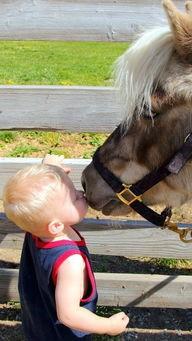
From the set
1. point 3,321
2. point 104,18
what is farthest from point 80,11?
point 3,321

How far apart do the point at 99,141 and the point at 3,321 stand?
249 cm

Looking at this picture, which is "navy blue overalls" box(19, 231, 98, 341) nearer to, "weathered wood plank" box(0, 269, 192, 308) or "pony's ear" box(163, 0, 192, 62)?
"weathered wood plank" box(0, 269, 192, 308)

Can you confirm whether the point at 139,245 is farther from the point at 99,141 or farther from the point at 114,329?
the point at 99,141

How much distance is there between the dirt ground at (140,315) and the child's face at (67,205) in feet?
3.38

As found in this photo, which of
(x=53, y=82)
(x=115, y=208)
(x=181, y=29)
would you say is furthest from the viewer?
(x=53, y=82)

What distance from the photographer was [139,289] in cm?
335

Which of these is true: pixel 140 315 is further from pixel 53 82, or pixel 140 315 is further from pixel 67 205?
pixel 53 82

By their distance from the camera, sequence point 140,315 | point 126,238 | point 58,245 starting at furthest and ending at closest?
A: point 140,315 → point 126,238 → point 58,245

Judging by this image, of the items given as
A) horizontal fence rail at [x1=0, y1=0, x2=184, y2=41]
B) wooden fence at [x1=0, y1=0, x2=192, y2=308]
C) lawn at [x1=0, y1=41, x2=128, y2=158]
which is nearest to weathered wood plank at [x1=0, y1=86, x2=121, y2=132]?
wooden fence at [x1=0, y1=0, x2=192, y2=308]

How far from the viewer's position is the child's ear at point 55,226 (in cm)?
226

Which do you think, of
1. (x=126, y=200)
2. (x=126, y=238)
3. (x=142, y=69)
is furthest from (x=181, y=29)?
(x=126, y=238)

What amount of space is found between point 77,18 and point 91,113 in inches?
20.3

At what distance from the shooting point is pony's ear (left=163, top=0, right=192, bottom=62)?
79.6 inches

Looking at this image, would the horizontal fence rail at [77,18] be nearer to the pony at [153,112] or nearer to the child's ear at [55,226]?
the pony at [153,112]
